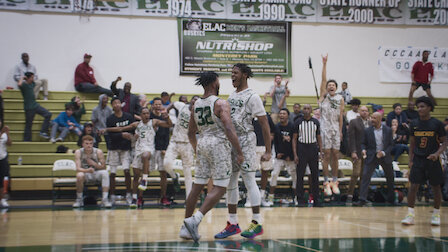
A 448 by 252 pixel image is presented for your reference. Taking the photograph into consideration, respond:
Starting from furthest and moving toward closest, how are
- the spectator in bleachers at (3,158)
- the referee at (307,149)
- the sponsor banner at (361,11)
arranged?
the sponsor banner at (361,11) → the referee at (307,149) → the spectator in bleachers at (3,158)

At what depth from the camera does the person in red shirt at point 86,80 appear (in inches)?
653

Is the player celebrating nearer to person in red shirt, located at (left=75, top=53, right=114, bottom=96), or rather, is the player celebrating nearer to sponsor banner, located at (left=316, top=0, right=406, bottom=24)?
person in red shirt, located at (left=75, top=53, right=114, bottom=96)

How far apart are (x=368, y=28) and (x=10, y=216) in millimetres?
14614

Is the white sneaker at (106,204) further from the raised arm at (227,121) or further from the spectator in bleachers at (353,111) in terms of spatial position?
the spectator in bleachers at (353,111)

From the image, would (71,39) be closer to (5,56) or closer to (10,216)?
(5,56)

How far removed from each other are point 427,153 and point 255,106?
11.1 feet

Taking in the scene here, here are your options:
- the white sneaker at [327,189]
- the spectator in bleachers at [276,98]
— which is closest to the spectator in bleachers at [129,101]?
the spectator in bleachers at [276,98]

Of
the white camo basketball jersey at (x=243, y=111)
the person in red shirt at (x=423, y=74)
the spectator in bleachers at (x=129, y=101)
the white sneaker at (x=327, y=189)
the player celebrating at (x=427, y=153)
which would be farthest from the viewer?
the person in red shirt at (x=423, y=74)

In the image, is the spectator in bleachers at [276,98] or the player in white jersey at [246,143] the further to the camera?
the spectator in bleachers at [276,98]

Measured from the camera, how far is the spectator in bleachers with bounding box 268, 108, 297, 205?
476 inches

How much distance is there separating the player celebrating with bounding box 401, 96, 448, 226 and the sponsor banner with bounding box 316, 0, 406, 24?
1131 cm

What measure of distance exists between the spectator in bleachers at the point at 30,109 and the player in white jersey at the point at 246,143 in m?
9.66

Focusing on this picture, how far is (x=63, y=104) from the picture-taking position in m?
16.0

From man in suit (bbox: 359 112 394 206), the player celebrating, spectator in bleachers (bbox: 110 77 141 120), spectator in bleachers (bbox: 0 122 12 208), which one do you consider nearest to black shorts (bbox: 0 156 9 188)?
spectator in bleachers (bbox: 0 122 12 208)
